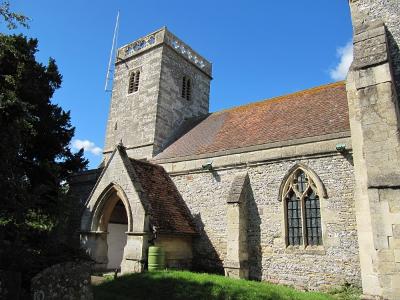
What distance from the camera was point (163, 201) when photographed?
45.4ft

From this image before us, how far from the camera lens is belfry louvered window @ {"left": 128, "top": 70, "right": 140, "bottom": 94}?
→ 69.7ft

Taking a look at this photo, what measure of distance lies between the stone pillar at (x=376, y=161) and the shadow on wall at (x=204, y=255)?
214 inches

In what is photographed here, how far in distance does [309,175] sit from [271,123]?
3.89 m

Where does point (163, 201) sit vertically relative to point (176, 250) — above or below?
above

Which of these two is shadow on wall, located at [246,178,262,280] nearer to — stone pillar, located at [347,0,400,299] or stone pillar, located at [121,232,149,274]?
stone pillar, located at [347,0,400,299]

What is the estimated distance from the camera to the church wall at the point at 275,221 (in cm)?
1098

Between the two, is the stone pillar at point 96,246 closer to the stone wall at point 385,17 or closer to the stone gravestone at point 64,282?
the stone gravestone at point 64,282

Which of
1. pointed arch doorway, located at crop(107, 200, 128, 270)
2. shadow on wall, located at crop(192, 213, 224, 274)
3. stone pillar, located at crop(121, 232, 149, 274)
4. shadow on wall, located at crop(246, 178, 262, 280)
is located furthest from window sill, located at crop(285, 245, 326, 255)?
pointed arch doorway, located at crop(107, 200, 128, 270)

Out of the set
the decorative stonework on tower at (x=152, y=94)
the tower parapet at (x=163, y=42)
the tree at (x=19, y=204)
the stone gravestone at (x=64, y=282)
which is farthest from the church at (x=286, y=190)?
the tower parapet at (x=163, y=42)

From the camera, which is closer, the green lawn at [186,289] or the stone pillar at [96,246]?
the green lawn at [186,289]

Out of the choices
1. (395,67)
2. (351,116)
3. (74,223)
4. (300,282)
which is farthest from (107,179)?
(395,67)

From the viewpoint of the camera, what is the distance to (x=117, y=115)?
21125 millimetres

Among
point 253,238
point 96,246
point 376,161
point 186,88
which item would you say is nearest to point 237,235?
point 253,238

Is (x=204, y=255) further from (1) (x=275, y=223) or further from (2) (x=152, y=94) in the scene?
(2) (x=152, y=94)
